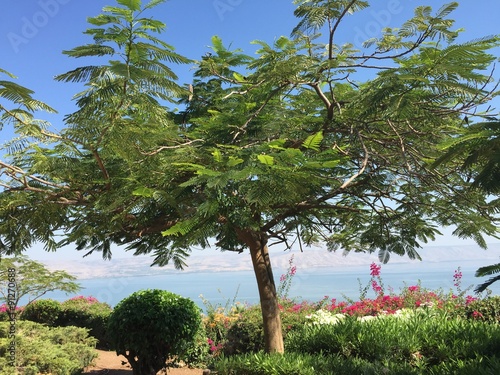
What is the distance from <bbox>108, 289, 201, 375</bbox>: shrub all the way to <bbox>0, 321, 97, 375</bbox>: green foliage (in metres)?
1.25

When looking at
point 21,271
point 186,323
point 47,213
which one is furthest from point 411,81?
point 21,271

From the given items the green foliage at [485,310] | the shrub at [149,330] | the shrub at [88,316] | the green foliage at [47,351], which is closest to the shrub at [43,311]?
the shrub at [88,316]

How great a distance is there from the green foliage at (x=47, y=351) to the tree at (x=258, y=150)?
231cm

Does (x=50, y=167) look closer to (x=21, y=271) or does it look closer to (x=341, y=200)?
(x=341, y=200)

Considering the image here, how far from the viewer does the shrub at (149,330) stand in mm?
7906

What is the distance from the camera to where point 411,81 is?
4.43 meters

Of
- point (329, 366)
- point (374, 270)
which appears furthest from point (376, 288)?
point (329, 366)

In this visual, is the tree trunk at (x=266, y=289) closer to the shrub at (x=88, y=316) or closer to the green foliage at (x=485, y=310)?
the green foliage at (x=485, y=310)

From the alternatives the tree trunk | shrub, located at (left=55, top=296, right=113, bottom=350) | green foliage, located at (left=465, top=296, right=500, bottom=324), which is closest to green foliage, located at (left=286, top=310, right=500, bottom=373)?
the tree trunk

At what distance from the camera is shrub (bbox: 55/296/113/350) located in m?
12.9

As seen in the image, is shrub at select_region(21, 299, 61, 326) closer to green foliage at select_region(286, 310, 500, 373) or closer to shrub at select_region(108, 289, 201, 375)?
shrub at select_region(108, 289, 201, 375)

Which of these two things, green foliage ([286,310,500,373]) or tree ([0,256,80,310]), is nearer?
green foliage ([286,310,500,373])

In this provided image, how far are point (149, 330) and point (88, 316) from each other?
6.46 metres

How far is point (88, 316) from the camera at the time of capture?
44.4 feet
